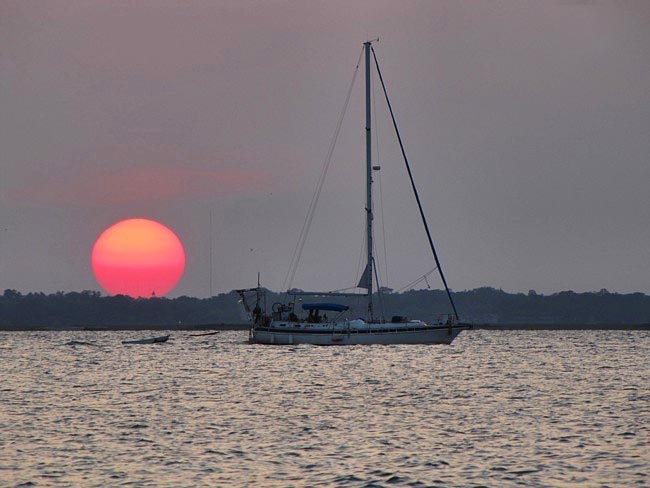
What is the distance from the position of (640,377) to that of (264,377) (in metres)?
28.1

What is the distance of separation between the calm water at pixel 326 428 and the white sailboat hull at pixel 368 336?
2361 cm

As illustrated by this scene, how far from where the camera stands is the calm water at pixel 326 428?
3472cm

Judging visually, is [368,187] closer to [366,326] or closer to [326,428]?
[366,326]

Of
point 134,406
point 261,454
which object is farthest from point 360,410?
point 261,454

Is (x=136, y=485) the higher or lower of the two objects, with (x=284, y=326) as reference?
lower

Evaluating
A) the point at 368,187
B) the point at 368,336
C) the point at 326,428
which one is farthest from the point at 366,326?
the point at 326,428

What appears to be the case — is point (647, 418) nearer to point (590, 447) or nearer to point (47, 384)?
point (590, 447)

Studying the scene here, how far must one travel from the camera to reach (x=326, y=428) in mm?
46750

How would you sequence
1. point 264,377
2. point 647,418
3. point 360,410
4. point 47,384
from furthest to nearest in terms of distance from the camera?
point 264,377 → point 47,384 → point 360,410 → point 647,418

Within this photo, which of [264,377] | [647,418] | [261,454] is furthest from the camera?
[264,377]

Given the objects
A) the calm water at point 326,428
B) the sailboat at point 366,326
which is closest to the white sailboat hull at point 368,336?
the sailboat at point 366,326

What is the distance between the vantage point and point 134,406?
5731cm

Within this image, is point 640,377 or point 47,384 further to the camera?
point 640,377

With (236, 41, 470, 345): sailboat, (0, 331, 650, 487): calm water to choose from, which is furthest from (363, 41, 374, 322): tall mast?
(0, 331, 650, 487): calm water
